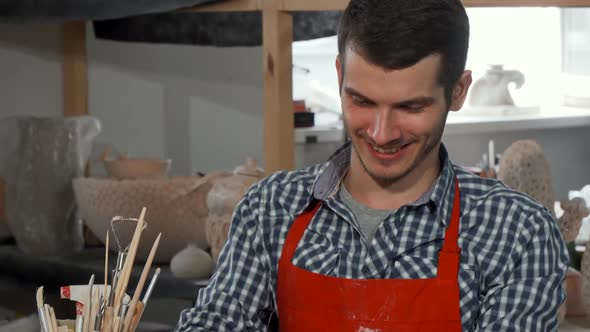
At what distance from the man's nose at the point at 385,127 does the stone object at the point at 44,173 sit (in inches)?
49.8

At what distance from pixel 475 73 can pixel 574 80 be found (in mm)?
397

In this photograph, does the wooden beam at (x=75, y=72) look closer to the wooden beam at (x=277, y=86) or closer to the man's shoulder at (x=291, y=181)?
the wooden beam at (x=277, y=86)

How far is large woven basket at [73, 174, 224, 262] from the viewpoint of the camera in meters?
2.16

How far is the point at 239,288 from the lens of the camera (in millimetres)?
1251

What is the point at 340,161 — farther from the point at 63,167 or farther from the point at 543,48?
the point at 543,48

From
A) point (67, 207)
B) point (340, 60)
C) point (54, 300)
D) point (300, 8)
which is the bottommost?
point (54, 300)

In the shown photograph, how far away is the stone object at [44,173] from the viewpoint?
228cm

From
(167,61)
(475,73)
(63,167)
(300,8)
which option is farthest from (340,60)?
(475,73)

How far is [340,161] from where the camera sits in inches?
51.7

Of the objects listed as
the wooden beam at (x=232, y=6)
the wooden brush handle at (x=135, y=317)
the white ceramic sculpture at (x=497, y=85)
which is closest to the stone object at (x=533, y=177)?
the wooden beam at (x=232, y=6)

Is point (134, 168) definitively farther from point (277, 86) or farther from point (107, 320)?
point (107, 320)

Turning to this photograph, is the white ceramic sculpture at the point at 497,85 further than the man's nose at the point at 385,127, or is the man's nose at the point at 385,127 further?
the white ceramic sculpture at the point at 497,85

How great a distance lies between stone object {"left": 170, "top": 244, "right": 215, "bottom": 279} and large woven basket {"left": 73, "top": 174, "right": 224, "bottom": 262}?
65 millimetres

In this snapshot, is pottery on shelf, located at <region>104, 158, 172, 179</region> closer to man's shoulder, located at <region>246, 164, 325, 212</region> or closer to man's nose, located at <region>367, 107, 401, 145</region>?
man's shoulder, located at <region>246, 164, 325, 212</region>
